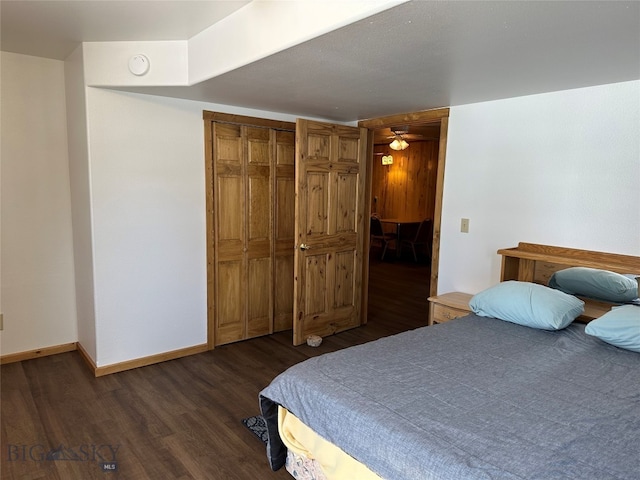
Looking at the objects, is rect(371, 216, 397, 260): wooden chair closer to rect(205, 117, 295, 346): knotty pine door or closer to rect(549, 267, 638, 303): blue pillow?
rect(205, 117, 295, 346): knotty pine door

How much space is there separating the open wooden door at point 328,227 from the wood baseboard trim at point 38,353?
6.12 feet

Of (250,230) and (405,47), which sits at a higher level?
(405,47)

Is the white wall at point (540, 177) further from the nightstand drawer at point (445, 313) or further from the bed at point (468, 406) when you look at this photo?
the bed at point (468, 406)

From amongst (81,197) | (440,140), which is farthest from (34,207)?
(440,140)

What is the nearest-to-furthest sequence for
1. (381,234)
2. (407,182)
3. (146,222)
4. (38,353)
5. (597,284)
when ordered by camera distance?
(597,284), (146,222), (38,353), (381,234), (407,182)

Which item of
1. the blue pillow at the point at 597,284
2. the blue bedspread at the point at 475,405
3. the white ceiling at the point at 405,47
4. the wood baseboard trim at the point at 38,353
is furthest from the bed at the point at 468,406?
the wood baseboard trim at the point at 38,353

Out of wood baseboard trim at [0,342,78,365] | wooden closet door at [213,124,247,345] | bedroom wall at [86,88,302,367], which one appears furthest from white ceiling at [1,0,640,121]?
wood baseboard trim at [0,342,78,365]

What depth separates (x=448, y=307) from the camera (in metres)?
3.10

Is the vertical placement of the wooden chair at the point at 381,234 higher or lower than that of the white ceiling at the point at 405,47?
lower

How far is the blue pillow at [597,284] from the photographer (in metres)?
2.43

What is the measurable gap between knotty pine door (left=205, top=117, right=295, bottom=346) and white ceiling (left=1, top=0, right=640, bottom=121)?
20.2 inches

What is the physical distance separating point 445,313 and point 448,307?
0.22ft

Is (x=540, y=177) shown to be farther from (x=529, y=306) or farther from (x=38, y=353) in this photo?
(x=38, y=353)

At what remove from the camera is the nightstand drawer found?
9.96ft
